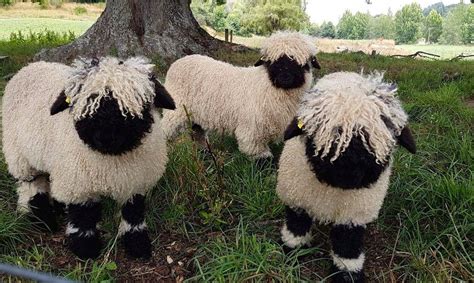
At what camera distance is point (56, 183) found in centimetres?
350

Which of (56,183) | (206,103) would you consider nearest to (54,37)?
(206,103)

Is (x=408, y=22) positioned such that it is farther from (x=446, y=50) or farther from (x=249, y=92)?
(x=249, y=92)

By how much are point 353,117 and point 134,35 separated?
8336 millimetres

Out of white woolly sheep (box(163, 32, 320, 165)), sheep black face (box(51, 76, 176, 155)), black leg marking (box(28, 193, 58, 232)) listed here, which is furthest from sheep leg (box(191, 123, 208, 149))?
sheep black face (box(51, 76, 176, 155))

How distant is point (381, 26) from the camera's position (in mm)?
121562

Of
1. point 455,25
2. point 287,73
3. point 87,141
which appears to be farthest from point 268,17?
point 455,25

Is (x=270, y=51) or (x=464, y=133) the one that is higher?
(x=270, y=51)

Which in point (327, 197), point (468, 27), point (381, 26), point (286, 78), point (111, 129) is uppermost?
point (286, 78)

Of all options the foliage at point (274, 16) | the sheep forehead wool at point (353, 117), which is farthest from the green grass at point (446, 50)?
the foliage at point (274, 16)

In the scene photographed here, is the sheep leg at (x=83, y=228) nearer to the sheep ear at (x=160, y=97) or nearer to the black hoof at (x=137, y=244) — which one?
the black hoof at (x=137, y=244)

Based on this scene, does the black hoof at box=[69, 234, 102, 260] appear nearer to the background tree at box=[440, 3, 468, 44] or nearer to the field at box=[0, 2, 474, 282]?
the field at box=[0, 2, 474, 282]

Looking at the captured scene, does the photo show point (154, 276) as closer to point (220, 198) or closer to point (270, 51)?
point (220, 198)

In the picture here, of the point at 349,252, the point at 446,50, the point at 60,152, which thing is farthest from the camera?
the point at 446,50

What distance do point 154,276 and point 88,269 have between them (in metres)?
0.52
